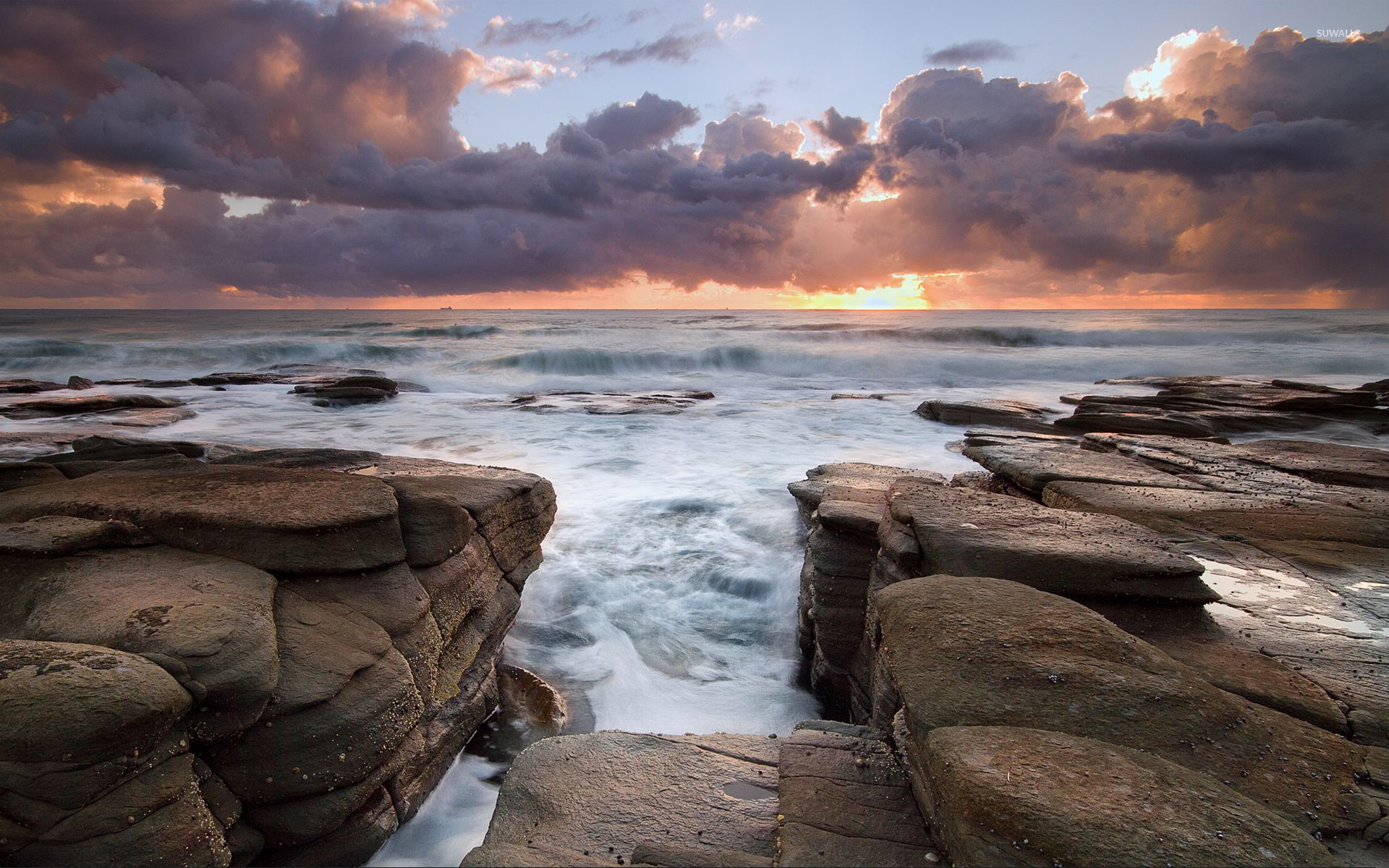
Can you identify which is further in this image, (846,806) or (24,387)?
(24,387)

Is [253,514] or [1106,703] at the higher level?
[253,514]

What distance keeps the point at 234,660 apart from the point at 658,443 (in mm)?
8512

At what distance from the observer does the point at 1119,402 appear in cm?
1145

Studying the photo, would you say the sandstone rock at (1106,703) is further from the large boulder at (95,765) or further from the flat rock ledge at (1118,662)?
the large boulder at (95,765)

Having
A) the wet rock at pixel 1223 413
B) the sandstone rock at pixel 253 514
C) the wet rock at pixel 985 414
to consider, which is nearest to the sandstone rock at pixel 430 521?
the sandstone rock at pixel 253 514

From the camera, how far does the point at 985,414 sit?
11773 millimetres

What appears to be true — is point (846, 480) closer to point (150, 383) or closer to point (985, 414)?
point (985, 414)

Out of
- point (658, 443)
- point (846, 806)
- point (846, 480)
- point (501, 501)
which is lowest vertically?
point (658, 443)

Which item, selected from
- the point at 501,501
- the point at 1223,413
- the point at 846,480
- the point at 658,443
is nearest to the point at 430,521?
the point at 501,501

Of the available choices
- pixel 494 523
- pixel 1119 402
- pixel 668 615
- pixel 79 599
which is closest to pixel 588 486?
pixel 668 615

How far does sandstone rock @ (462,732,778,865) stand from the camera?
2025mm

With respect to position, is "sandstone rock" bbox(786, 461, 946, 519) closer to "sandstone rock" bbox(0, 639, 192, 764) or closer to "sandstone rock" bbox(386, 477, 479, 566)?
"sandstone rock" bbox(386, 477, 479, 566)

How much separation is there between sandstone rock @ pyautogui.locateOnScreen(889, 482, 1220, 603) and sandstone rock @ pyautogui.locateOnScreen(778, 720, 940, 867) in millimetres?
1109

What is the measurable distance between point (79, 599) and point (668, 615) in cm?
352
